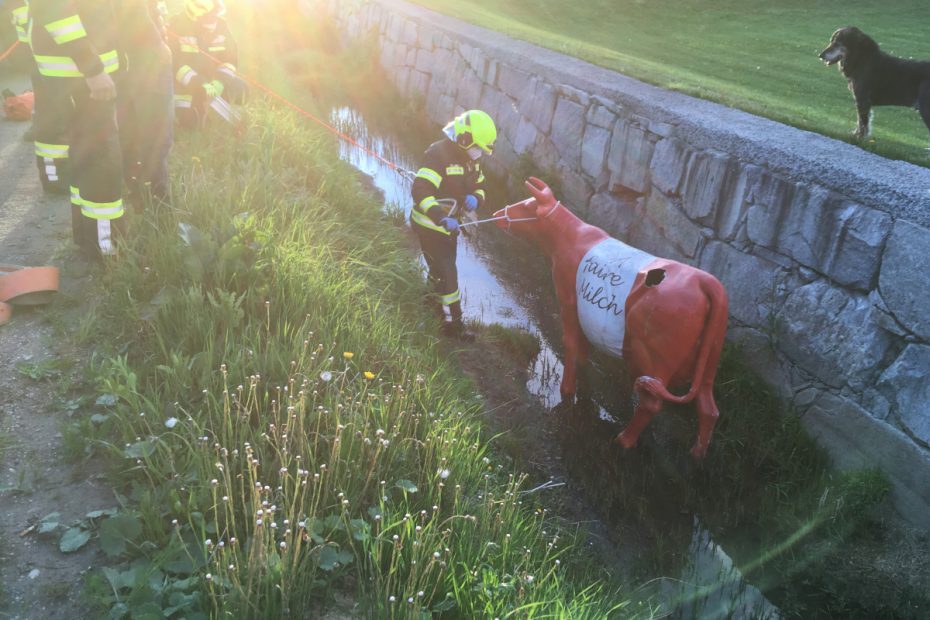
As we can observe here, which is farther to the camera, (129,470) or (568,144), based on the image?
(568,144)

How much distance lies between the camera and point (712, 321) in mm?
3896

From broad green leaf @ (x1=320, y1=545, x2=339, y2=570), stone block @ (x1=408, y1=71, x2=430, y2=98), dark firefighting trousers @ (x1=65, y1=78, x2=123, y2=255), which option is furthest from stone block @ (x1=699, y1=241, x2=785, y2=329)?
stone block @ (x1=408, y1=71, x2=430, y2=98)

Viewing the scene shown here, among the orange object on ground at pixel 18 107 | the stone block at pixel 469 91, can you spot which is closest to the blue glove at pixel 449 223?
the stone block at pixel 469 91

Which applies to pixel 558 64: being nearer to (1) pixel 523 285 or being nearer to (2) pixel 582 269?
(1) pixel 523 285

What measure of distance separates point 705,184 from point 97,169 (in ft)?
13.1

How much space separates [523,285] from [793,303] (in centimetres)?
266

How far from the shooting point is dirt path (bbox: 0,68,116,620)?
263 cm

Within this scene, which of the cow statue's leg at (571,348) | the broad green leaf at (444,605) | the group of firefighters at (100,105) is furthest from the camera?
the cow statue's leg at (571,348)

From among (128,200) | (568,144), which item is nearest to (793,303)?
(568,144)

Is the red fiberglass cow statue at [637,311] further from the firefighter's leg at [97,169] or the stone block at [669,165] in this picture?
the firefighter's leg at [97,169]

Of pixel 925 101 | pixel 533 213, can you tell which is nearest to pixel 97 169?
pixel 533 213

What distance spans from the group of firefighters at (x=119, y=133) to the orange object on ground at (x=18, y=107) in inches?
95.7

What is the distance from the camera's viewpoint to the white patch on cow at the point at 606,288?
433cm

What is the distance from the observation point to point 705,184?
16.9 ft
